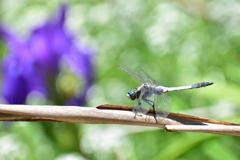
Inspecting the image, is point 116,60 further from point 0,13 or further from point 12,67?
point 0,13

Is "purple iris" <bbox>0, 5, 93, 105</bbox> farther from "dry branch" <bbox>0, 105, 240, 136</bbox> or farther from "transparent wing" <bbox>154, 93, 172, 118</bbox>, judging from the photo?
"dry branch" <bbox>0, 105, 240, 136</bbox>

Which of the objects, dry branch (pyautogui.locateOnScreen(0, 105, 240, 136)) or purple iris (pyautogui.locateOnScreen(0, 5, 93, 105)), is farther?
purple iris (pyautogui.locateOnScreen(0, 5, 93, 105))

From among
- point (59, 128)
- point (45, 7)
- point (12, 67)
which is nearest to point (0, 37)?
point (12, 67)

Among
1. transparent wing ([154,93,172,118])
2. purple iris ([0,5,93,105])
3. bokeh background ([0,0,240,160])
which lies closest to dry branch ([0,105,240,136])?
transparent wing ([154,93,172,118])

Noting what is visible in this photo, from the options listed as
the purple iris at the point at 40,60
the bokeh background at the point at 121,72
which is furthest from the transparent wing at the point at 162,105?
the purple iris at the point at 40,60

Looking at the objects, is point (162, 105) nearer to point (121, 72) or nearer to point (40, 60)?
point (40, 60)

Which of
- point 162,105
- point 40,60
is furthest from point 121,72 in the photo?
point 162,105

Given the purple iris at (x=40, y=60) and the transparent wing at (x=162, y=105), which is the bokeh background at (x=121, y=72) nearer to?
the purple iris at (x=40, y=60)
